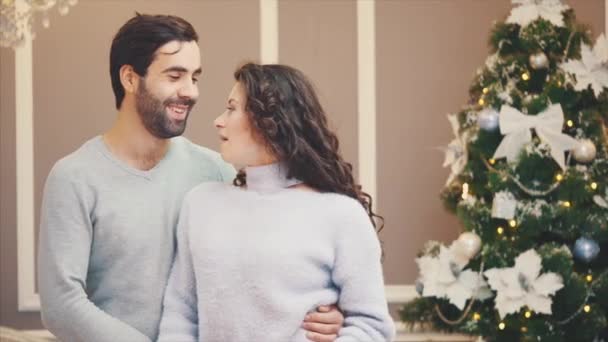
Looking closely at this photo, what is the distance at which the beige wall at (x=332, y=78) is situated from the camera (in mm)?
4586

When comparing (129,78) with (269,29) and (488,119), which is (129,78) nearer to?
(488,119)

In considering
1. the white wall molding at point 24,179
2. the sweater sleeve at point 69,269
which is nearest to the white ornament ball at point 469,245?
the white wall molding at point 24,179

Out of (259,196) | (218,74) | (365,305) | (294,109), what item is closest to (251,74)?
(294,109)

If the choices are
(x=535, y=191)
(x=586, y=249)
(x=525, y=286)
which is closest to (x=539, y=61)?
(x=535, y=191)

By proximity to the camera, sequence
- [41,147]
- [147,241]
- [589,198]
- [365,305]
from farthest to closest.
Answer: [41,147] < [589,198] < [147,241] < [365,305]

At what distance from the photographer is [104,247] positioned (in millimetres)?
2080

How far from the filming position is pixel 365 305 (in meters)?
1.94

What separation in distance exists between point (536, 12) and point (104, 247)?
2.43 meters

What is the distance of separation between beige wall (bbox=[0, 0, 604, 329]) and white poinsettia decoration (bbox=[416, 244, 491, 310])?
0.66 m

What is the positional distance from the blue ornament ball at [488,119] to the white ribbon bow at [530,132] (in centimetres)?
4

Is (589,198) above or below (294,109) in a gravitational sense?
below

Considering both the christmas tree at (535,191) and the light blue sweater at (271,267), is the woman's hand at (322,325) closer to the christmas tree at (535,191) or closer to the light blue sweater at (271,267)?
the light blue sweater at (271,267)

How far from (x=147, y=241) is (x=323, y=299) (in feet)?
1.30

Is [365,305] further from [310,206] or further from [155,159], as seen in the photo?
[155,159]
